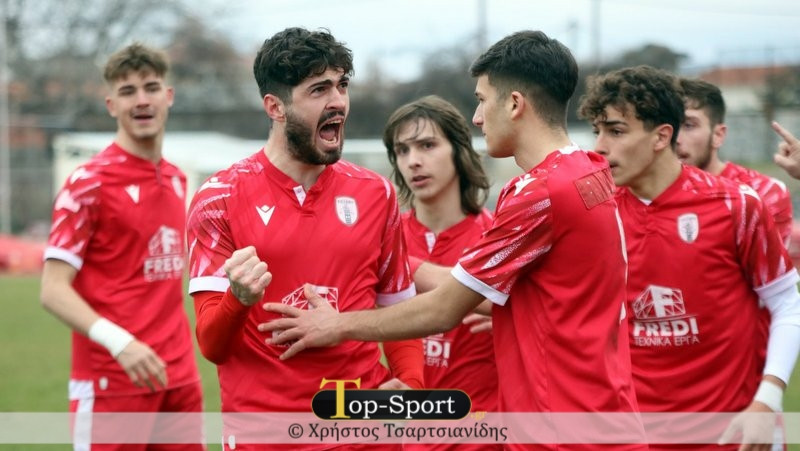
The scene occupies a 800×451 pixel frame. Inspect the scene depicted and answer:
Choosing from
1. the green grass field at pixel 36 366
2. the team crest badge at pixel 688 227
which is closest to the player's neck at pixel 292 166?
the team crest badge at pixel 688 227

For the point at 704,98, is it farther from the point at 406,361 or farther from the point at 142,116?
the point at 142,116

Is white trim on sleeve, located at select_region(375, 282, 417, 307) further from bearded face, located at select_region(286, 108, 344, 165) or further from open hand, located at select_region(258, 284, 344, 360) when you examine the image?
bearded face, located at select_region(286, 108, 344, 165)

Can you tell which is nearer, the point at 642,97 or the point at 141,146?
the point at 642,97

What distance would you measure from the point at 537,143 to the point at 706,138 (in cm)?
227

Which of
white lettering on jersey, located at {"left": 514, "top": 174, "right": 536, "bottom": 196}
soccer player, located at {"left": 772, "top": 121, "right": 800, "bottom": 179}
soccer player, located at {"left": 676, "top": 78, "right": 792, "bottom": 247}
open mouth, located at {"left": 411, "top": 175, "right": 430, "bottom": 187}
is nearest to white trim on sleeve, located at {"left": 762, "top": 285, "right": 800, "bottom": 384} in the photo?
soccer player, located at {"left": 772, "top": 121, "right": 800, "bottom": 179}

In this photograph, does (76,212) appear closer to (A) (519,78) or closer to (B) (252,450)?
(B) (252,450)

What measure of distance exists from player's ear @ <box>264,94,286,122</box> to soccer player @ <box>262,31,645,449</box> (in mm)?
764

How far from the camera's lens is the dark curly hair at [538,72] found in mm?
3650

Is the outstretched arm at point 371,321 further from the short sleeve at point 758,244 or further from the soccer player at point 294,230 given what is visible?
the short sleeve at point 758,244

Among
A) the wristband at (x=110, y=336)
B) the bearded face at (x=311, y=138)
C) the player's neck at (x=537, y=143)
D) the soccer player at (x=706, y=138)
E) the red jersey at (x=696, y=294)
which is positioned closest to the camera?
the player's neck at (x=537, y=143)

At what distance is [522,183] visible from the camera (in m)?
3.52

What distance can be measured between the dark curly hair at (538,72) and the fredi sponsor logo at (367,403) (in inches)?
50.3

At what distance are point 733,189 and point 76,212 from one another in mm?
3618

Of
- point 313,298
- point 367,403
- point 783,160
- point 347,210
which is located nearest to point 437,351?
point 367,403
